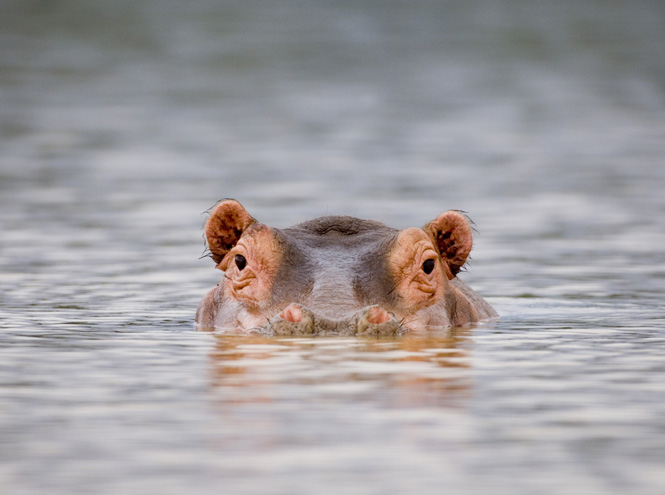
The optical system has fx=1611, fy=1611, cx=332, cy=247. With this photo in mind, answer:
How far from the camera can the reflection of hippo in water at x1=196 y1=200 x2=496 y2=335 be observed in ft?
35.1

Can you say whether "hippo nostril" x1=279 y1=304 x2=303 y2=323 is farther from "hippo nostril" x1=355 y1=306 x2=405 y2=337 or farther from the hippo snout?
"hippo nostril" x1=355 y1=306 x2=405 y2=337

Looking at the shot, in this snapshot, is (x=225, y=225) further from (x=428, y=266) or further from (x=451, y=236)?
(x=451, y=236)

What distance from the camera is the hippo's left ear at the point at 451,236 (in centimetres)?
1211

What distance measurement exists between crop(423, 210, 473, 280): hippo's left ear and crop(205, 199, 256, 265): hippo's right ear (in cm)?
139

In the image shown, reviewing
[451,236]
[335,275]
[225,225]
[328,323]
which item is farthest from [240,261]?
[451,236]

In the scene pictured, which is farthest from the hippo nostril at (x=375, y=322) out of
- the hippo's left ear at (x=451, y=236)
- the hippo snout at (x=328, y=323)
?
the hippo's left ear at (x=451, y=236)

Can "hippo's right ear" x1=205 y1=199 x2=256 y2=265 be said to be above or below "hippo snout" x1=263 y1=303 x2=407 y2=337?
above

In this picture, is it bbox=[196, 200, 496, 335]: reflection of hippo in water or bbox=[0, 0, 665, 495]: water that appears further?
bbox=[196, 200, 496, 335]: reflection of hippo in water

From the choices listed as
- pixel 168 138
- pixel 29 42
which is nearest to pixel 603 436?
pixel 168 138

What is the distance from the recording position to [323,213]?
69.4 ft

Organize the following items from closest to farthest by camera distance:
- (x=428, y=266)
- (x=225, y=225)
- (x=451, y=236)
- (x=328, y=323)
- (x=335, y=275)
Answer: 1. (x=328, y=323)
2. (x=335, y=275)
3. (x=428, y=266)
4. (x=225, y=225)
5. (x=451, y=236)

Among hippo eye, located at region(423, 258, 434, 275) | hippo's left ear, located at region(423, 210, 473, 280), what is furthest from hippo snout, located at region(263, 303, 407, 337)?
hippo's left ear, located at region(423, 210, 473, 280)

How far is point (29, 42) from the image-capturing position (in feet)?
185

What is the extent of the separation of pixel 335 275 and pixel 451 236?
142 centimetres
